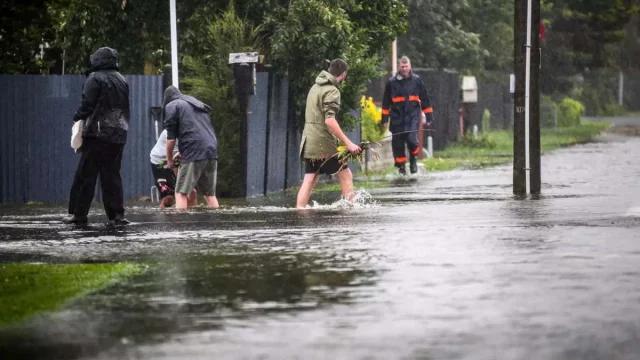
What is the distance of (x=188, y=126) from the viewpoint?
1753 cm

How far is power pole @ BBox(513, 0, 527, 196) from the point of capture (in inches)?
795

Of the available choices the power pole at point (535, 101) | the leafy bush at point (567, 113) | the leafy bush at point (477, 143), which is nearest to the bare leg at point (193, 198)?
the power pole at point (535, 101)

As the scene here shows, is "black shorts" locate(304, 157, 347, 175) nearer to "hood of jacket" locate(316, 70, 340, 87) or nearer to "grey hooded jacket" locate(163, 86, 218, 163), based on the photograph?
"hood of jacket" locate(316, 70, 340, 87)

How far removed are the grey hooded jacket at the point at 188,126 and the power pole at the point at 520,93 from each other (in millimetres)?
4513

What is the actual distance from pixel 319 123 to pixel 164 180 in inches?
101

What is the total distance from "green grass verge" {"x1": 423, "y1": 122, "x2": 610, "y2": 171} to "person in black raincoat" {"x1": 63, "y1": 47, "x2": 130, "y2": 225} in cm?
1300

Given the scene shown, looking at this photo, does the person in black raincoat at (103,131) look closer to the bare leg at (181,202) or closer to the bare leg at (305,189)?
the bare leg at (181,202)

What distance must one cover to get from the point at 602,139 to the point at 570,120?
1097 centimetres

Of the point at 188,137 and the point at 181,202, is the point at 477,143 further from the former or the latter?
the point at 188,137

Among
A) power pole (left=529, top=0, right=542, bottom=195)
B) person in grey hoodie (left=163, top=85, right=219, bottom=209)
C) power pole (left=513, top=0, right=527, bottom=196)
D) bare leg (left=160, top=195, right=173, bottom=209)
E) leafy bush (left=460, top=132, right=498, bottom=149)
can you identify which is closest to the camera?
person in grey hoodie (left=163, top=85, right=219, bottom=209)

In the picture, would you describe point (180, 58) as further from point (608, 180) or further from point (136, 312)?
point (136, 312)

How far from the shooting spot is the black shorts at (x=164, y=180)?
19.6 meters

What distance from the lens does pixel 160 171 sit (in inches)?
771

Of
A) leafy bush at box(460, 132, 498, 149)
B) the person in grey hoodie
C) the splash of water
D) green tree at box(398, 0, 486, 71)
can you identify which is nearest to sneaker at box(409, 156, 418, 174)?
the splash of water
